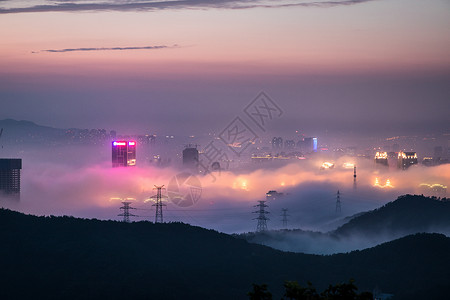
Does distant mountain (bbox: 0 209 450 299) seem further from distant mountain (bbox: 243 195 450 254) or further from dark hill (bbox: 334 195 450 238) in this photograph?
dark hill (bbox: 334 195 450 238)

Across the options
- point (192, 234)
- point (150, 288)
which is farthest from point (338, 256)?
point (150, 288)

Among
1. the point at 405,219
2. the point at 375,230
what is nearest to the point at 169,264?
the point at 375,230

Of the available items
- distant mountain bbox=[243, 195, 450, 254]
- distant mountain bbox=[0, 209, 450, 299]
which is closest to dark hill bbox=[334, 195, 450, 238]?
distant mountain bbox=[243, 195, 450, 254]

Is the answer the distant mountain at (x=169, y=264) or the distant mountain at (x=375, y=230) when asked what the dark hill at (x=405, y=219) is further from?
the distant mountain at (x=169, y=264)

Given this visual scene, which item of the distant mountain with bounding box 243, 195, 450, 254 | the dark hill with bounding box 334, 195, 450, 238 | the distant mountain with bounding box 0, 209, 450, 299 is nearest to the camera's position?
the distant mountain with bounding box 0, 209, 450, 299

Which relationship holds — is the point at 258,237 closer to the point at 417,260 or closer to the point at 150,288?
the point at 417,260

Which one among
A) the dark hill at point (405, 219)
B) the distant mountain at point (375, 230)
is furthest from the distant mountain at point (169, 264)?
the dark hill at point (405, 219)
